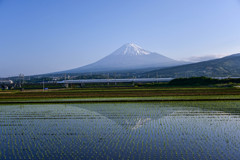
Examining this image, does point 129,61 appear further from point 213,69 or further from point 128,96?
point 128,96

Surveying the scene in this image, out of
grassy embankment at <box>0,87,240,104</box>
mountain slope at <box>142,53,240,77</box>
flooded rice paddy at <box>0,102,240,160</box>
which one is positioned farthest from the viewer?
mountain slope at <box>142,53,240,77</box>

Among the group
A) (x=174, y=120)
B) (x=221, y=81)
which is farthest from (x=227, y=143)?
(x=221, y=81)

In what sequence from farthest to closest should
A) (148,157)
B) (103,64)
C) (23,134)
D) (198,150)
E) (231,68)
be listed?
(103,64), (231,68), (23,134), (198,150), (148,157)

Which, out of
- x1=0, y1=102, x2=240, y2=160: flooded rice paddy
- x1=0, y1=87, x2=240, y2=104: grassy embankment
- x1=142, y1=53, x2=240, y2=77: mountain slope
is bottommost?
x1=0, y1=102, x2=240, y2=160: flooded rice paddy

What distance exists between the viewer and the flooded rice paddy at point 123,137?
5.29 m

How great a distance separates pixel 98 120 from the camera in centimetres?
901

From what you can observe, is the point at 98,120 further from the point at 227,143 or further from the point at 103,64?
the point at 103,64

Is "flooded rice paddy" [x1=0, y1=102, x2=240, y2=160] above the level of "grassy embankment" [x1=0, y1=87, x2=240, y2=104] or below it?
below

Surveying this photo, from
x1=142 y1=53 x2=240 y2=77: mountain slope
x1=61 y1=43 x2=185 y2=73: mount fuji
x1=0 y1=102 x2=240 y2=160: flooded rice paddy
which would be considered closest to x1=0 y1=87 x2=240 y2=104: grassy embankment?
x1=0 y1=102 x2=240 y2=160: flooded rice paddy

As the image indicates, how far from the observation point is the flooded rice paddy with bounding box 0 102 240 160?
529 cm

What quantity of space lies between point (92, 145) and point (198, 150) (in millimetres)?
2346

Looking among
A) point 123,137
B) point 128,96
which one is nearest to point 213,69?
point 128,96

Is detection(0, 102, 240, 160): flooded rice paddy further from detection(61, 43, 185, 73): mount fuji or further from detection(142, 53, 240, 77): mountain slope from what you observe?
detection(61, 43, 185, 73): mount fuji

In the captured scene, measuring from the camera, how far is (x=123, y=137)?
656 centimetres
